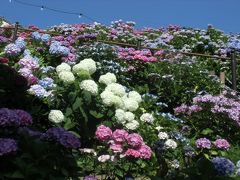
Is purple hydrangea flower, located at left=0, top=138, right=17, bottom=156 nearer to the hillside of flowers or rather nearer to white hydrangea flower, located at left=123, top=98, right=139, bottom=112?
the hillside of flowers

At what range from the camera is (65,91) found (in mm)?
7160

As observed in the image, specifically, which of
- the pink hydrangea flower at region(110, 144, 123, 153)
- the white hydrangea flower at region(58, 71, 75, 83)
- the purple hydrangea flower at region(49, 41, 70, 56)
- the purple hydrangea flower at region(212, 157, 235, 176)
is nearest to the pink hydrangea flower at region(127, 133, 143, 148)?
the pink hydrangea flower at region(110, 144, 123, 153)

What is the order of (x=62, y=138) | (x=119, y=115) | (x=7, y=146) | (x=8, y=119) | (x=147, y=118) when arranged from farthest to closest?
(x=147, y=118) < (x=119, y=115) < (x=8, y=119) < (x=62, y=138) < (x=7, y=146)

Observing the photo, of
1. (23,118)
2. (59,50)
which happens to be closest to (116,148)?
(23,118)

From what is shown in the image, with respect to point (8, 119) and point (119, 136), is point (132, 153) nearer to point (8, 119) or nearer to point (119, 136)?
point (119, 136)

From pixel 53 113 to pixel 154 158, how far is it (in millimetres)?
1263

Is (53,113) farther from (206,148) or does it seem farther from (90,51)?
(90,51)

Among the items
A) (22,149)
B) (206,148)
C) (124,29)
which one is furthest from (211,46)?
(22,149)

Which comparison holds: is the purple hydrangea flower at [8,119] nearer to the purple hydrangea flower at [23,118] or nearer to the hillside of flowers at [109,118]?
the hillside of flowers at [109,118]

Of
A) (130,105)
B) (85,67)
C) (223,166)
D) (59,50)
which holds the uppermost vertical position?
(59,50)

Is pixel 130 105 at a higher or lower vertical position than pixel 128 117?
higher

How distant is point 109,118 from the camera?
23.0ft

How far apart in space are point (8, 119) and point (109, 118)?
7.39 ft

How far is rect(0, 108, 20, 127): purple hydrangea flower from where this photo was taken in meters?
4.88
